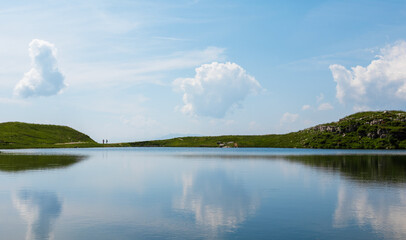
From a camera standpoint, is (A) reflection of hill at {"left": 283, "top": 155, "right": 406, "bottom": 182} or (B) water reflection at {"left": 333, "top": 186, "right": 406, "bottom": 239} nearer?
(B) water reflection at {"left": 333, "top": 186, "right": 406, "bottom": 239}

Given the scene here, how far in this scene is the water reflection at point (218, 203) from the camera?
29.9m

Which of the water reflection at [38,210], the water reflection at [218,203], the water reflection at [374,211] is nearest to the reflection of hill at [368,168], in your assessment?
the water reflection at [374,211]

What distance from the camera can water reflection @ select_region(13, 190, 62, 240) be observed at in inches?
1062

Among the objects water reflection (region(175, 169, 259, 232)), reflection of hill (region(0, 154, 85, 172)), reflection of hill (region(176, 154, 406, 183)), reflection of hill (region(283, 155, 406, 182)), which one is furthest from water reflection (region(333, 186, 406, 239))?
reflection of hill (region(0, 154, 85, 172))

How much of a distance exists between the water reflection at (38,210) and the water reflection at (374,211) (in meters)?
23.0

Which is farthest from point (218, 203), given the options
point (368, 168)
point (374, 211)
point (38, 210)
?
point (368, 168)

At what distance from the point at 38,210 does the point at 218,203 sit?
18066 millimetres

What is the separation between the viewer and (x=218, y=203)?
38219mm

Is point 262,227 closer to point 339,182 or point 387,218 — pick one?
point 387,218

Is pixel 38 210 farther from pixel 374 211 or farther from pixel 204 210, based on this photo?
pixel 374 211

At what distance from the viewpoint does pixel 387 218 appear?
30703 millimetres

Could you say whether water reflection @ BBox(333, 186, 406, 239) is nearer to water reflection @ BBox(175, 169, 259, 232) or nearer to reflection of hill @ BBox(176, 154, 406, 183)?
water reflection @ BBox(175, 169, 259, 232)

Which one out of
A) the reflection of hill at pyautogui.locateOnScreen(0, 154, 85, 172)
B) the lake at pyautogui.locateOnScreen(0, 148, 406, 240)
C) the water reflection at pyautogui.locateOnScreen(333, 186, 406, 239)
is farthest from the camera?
the reflection of hill at pyautogui.locateOnScreen(0, 154, 85, 172)

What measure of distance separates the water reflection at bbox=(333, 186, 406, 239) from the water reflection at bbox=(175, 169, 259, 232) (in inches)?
335
